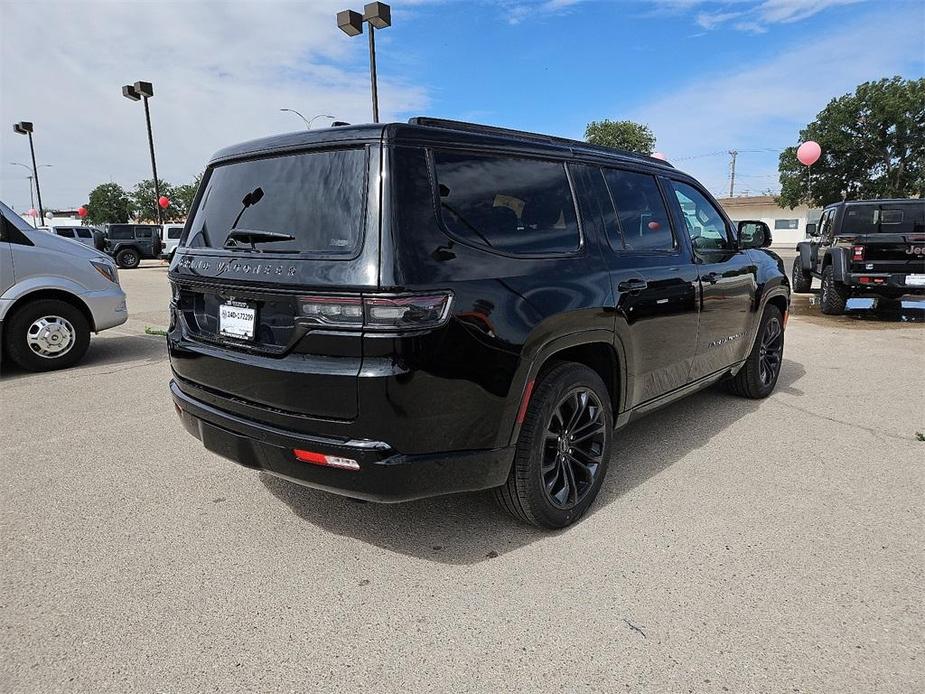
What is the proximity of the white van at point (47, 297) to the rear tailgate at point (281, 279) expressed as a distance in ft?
14.0

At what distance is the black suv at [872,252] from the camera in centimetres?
902

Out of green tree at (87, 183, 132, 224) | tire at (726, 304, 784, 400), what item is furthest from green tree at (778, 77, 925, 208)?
green tree at (87, 183, 132, 224)

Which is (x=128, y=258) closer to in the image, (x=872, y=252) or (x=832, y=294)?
(x=832, y=294)

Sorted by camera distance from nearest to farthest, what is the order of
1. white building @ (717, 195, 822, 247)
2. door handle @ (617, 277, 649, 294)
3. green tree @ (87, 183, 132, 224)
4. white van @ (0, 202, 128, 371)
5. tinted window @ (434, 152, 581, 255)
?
tinted window @ (434, 152, 581, 255) < door handle @ (617, 277, 649, 294) < white van @ (0, 202, 128, 371) < white building @ (717, 195, 822, 247) < green tree @ (87, 183, 132, 224)

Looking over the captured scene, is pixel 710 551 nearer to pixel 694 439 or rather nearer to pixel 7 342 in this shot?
pixel 694 439

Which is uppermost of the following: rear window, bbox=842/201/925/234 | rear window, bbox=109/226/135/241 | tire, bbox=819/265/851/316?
rear window, bbox=109/226/135/241

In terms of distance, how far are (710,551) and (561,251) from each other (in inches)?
60.7

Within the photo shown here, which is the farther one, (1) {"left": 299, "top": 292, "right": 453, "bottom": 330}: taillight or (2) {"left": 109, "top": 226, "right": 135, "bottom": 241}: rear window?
(2) {"left": 109, "top": 226, "right": 135, "bottom": 241}: rear window

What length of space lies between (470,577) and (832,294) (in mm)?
9715

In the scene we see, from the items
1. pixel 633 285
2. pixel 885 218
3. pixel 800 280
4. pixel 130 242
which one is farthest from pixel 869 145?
pixel 633 285

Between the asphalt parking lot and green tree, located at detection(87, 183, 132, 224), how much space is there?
266ft

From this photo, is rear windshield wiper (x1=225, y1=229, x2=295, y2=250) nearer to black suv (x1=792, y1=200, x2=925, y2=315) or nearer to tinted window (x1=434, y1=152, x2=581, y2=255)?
tinted window (x1=434, y1=152, x2=581, y2=255)

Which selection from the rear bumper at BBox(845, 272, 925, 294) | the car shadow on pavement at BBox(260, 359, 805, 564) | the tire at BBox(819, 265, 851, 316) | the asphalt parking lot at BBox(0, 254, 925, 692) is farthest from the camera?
the tire at BBox(819, 265, 851, 316)

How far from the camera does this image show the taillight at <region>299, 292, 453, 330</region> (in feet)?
7.23
